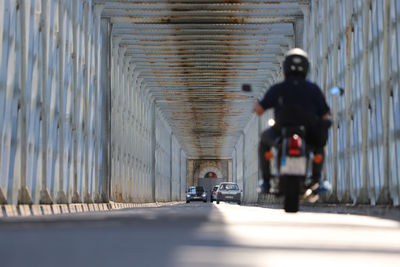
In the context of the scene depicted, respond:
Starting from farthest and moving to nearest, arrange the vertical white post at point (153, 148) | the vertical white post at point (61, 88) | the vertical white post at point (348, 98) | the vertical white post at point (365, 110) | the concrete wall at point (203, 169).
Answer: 1. the concrete wall at point (203, 169)
2. the vertical white post at point (153, 148)
3. the vertical white post at point (61, 88)
4. the vertical white post at point (348, 98)
5. the vertical white post at point (365, 110)

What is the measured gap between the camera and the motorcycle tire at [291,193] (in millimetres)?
8242

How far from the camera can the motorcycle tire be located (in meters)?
8.24

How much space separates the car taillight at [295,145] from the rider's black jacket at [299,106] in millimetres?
314

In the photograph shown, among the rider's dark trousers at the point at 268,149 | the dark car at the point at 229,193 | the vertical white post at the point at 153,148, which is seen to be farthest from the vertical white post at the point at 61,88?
the vertical white post at the point at 153,148

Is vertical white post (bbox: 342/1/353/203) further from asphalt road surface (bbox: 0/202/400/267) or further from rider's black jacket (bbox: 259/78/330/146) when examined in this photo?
asphalt road surface (bbox: 0/202/400/267)

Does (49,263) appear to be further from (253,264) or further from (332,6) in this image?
(332,6)

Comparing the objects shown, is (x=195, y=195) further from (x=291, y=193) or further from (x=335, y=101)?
(x=291, y=193)

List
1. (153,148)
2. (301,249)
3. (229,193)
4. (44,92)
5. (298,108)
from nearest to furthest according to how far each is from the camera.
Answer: (301,249)
(298,108)
(44,92)
(229,193)
(153,148)

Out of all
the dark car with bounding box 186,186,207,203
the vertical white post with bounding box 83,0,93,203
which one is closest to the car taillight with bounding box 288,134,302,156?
the vertical white post with bounding box 83,0,93,203

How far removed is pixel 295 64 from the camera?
8.70m

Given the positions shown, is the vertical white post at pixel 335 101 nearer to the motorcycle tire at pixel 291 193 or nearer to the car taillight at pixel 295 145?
the motorcycle tire at pixel 291 193

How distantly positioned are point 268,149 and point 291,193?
0.83 m

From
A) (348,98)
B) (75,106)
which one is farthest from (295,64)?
(75,106)

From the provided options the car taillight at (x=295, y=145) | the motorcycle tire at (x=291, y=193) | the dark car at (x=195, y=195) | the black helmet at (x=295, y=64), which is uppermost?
the black helmet at (x=295, y=64)
